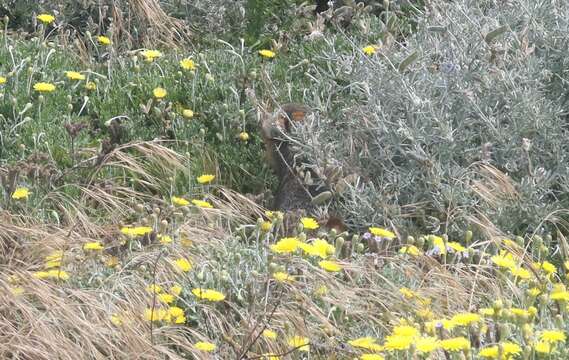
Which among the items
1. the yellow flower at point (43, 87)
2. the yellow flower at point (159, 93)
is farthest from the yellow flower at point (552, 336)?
the yellow flower at point (43, 87)

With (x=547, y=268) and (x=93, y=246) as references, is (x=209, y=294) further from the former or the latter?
(x=547, y=268)

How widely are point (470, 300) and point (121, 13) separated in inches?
148

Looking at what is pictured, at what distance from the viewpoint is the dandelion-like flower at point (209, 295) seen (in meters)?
3.69

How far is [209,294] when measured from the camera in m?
3.71

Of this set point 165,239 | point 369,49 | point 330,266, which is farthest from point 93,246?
point 369,49

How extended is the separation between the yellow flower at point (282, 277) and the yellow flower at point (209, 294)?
0.61ft

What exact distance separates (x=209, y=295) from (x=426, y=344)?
789mm

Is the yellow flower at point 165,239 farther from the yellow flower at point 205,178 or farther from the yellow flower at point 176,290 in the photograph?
the yellow flower at point 205,178

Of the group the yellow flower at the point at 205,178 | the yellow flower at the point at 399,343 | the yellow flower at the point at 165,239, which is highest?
the yellow flower at the point at 399,343

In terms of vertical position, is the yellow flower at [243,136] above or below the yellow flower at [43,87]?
below

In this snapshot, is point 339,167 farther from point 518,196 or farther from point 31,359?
point 31,359

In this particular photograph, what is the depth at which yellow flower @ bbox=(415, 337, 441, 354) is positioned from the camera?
320cm

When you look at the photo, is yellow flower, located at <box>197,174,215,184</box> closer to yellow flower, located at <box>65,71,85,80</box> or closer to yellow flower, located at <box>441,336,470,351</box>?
yellow flower, located at <box>65,71,85,80</box>

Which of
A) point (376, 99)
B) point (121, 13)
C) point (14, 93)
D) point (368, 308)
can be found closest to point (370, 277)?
point (368, 308)
